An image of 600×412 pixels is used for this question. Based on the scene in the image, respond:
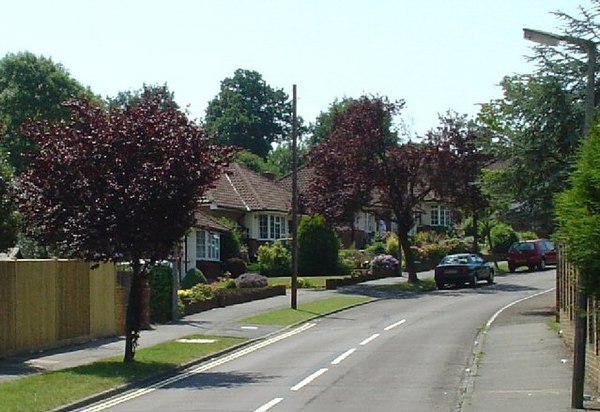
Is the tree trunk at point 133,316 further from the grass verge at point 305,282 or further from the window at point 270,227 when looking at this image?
the window at point 270,227

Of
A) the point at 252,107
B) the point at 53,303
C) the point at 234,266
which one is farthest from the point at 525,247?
the point at 252,107

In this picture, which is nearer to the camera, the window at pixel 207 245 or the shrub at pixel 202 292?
the shrub at pixel 202 292

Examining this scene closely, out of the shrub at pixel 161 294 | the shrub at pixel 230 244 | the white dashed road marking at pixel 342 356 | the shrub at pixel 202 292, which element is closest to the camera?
the white dashed road marking at pixel 342 356

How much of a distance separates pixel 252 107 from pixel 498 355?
101 m

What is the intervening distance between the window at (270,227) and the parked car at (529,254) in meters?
13.7

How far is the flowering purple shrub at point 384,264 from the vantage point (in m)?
53.8

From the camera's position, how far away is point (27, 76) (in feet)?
237

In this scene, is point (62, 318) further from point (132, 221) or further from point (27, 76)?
point (27, 76)

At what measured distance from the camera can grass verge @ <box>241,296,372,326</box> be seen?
32.8 m

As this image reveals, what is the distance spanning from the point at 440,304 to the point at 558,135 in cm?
1102

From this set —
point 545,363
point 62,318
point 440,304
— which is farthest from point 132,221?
point 440,304

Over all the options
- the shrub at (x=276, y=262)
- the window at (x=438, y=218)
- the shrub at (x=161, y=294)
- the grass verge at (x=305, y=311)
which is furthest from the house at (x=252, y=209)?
the shrub at (x=161, y=294)

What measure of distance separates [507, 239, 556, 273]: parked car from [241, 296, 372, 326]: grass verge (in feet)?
57.2

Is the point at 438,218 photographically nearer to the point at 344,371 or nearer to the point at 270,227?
the point at 270,227
